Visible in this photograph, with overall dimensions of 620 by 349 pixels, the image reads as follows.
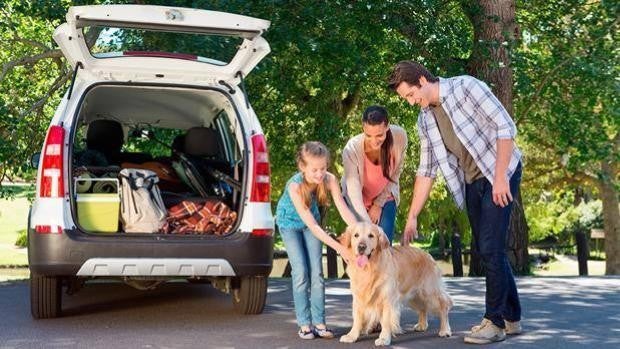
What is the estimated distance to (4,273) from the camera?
26.4m

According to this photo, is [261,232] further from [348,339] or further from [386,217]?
[348,339]

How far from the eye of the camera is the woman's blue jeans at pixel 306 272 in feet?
23.2

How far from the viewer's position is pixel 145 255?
7.38m

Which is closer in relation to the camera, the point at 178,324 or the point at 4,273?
the point at 178,324

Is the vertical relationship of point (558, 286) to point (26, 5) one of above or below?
below

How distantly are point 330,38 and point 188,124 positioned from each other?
14.3 ft

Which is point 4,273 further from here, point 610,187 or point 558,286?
point 558,286

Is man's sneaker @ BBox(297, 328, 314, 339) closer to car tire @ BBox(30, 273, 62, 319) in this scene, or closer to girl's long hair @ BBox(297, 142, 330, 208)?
girl's long hair @ BBox(297, 142, 330, 208)

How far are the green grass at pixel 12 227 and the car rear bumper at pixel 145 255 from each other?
9018mm

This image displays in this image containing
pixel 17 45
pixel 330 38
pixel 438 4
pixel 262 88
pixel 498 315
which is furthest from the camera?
pixel 17 45

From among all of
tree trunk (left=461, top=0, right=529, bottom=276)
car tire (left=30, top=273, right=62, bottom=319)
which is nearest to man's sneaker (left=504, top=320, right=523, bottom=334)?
car tire (left=30, top=273, right=62, bottom=319)

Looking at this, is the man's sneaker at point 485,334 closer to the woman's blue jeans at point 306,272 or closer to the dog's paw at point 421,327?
the dog's paw at point 421,327

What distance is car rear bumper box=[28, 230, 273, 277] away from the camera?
A: 7.27 metres

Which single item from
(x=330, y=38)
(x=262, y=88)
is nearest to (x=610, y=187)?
(x=262, y=88)
